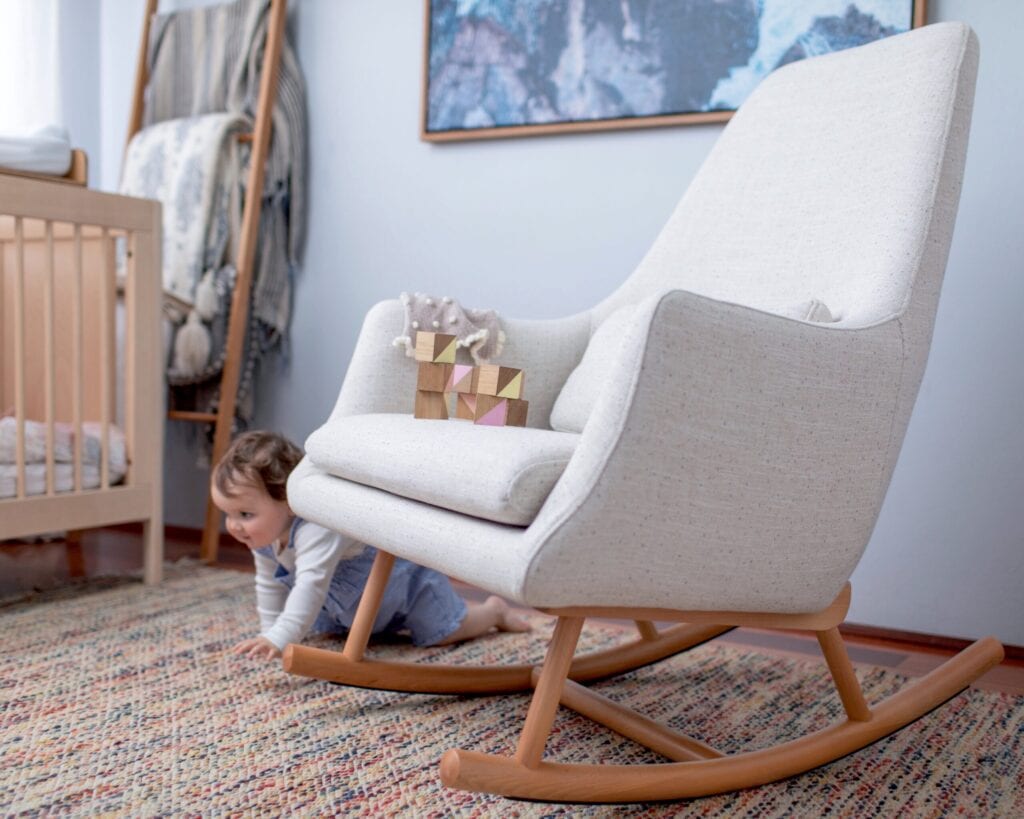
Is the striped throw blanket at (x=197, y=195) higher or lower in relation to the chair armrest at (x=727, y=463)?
higher

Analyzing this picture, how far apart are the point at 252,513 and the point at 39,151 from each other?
936 mm

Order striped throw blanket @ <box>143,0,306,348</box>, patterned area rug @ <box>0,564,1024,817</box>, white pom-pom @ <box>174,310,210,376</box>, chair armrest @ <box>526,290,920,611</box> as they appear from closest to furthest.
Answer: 1. chair armrest @ <box>526,290,920,611</box>
2. patterned area rug @ <box>0,564,1024,817</box>
3. white pom-pom @ <box>174,310,210,376</box>
4. striped throw blanket @ <box>143,0,306,348</box>

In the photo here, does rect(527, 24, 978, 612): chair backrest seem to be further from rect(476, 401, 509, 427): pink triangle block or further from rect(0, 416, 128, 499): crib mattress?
rect(0, 416, 128, 499): crib mattress

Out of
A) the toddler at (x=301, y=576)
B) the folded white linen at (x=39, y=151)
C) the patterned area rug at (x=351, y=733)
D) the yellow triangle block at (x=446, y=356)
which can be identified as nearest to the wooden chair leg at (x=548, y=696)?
the patterned area rug at (x=351, y=733)

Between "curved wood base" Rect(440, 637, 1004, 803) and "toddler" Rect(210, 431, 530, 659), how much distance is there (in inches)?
23.7

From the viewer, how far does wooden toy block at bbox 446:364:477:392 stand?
1321mm

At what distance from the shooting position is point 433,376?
1.35 meters

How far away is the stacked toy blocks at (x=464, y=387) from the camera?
130 centimetres

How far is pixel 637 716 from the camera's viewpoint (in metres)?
1.25

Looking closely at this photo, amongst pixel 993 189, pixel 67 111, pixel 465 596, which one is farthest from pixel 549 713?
pixel 67 111

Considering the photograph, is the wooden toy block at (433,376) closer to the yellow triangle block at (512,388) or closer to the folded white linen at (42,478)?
the yellow triangle block at (512,388)

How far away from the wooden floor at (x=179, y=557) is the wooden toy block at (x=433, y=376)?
785 millimetres

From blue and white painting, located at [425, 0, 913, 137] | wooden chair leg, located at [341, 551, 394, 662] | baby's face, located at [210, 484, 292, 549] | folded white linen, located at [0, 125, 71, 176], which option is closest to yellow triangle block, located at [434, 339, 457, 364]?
wooden chair leg, located at [341, 551, 394, 662]

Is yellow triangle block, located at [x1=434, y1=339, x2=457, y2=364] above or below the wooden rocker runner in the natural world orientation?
above
